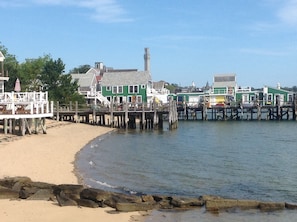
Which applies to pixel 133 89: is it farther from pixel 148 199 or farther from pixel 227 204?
pixel 227 204

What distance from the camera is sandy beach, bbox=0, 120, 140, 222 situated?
13.3 meters

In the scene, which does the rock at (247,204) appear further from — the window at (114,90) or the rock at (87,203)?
the window at (114,90)

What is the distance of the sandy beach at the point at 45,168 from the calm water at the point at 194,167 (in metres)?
1.08

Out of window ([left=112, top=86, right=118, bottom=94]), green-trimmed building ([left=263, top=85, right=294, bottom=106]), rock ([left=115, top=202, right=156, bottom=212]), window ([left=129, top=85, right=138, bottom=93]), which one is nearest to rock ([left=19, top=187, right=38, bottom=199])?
rock ([left=115, top=202, right=156, bottom=212])

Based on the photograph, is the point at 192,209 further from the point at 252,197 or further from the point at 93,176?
the point at 93,176

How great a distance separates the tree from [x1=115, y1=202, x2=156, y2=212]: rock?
48287 mm

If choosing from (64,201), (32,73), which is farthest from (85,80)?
(64,201)

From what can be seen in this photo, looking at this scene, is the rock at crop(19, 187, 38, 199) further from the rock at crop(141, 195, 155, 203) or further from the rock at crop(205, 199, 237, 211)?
the rock at crop(205, 199, 237, 211)

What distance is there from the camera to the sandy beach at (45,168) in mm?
13297

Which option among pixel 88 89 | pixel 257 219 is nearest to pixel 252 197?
pixel 257 219

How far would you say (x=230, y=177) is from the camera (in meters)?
22.1

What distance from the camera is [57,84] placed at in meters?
63.3

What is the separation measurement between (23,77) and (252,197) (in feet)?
160

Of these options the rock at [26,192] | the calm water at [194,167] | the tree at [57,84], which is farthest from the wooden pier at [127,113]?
the rock at [26,192]
